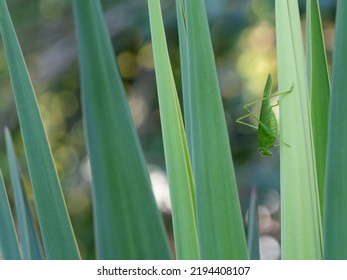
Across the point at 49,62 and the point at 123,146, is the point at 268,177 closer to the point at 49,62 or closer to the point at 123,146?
the point at 49,62

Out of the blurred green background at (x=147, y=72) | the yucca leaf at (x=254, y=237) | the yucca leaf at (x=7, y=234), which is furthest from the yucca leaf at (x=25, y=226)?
the blurred green background at (x=147, y=72)

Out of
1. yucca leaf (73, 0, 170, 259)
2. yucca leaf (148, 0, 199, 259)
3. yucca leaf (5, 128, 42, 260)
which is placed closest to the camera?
yucca leaf (73, 0, 170, 259)

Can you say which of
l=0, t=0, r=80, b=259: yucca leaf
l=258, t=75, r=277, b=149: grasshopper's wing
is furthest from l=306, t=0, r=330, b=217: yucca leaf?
l=0, t=0, r=80, b=259: yucca leaf

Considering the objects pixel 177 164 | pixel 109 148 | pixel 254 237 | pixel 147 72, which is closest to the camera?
pixel 109 148

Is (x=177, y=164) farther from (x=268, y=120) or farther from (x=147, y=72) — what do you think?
(x=147, y=72)

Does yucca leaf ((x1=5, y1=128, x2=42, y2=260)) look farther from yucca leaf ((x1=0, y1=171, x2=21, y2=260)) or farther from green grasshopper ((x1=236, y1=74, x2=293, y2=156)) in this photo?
green grasshopper ((x1=236, y1=74, x2=293, y2=156))

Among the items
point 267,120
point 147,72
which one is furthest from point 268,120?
point 147,72
